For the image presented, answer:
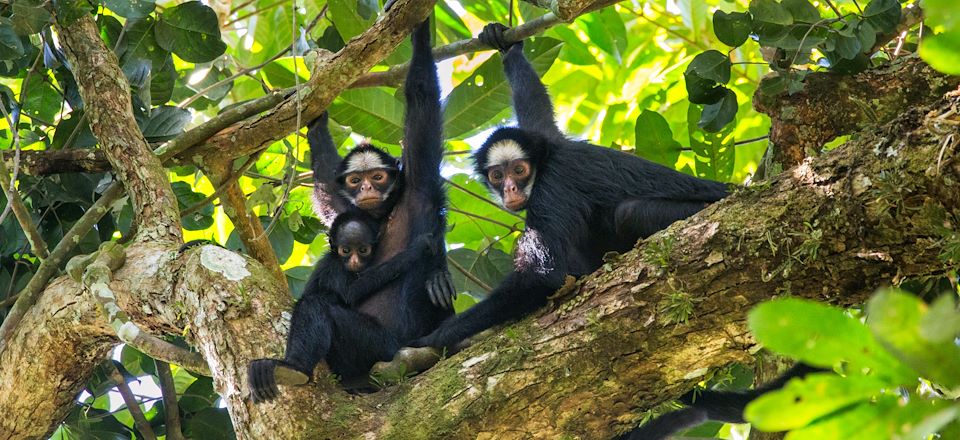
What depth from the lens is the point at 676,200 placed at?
5035mm

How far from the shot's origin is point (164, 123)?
6.06 m

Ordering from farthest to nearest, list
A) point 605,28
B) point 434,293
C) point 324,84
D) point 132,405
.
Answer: point 605,28 < point 132,405 < point 434,293 < point 324,84

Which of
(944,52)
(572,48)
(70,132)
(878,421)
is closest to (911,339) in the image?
(878,421)

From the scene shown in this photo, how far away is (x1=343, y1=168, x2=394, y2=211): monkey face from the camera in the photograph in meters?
6.21

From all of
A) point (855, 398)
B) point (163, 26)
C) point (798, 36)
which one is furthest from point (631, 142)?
point (855, 398)

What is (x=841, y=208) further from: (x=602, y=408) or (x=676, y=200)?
(x=676, y=200)

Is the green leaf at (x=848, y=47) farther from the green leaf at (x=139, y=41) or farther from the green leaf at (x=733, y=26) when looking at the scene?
the green leaf at (x=139, y=41)

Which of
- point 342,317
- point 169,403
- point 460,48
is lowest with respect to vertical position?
point 169,403

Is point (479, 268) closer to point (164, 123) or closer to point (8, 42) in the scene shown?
point (164, 123)

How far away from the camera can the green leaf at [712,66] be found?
193 inches

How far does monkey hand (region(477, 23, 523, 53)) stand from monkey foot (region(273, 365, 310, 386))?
2.82 m

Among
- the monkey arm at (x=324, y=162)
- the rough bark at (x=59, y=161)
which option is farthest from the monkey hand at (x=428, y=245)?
the rough bark at (x=59, y=161)

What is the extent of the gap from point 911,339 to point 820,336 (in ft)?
0.39

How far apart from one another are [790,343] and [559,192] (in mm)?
3884
